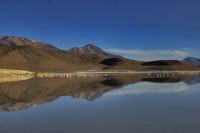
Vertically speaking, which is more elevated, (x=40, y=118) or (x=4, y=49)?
(x=4, y=49)

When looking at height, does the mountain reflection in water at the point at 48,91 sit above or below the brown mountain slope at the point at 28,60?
below

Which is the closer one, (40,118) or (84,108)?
(40,118)

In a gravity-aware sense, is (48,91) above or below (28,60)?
below

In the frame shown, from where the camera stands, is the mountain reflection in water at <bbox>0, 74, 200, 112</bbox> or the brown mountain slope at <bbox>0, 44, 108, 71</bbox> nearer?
the mountain reflection in water at <bbox>0, 74, 200, 112</bbox>

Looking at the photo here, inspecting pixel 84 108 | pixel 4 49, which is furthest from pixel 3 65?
pixel 84 108

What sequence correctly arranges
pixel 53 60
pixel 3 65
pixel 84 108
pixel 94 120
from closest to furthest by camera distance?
pixel 94 120
pixel 84 108
pixel 3 65
pixel 53 60

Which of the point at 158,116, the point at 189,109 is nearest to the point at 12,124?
the point at 158,116

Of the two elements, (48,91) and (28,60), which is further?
(28,60)

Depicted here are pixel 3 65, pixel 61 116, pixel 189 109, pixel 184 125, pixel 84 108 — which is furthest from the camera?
pixel 3 65

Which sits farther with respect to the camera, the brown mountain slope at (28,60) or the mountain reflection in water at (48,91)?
the brown mountain slope at (28,60)

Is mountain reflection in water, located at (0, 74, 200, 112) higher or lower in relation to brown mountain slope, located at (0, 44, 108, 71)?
lower

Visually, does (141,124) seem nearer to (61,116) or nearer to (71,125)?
(71,125)
